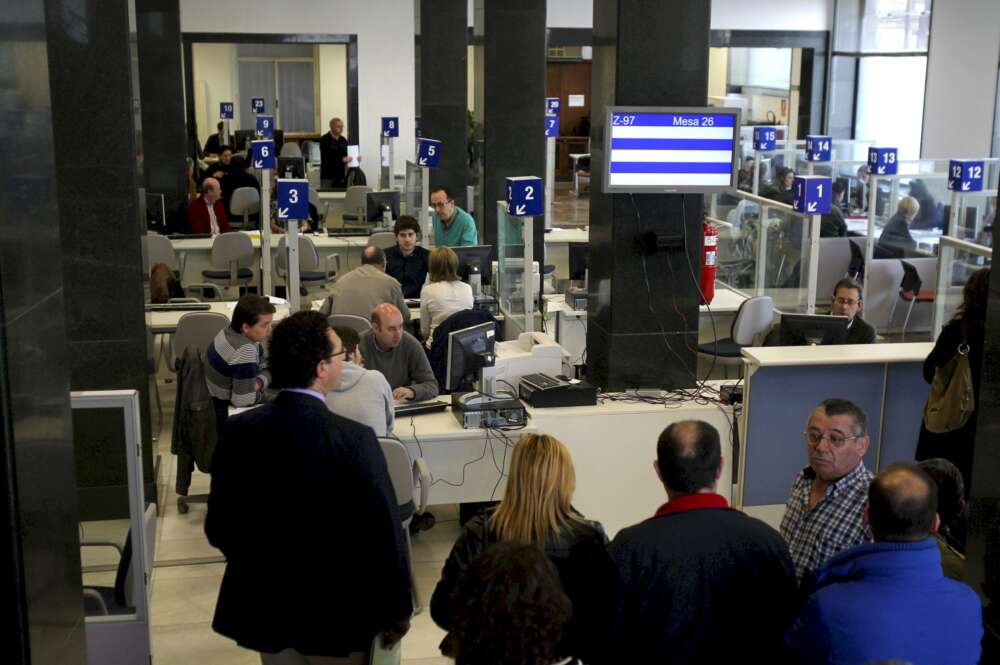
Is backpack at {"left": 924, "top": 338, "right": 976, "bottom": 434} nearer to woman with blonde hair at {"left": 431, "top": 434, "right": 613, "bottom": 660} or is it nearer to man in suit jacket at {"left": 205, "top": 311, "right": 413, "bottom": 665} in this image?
woman with blonde hair at {"left": 431, "top": 434, "right": 613, "bottom": 660}

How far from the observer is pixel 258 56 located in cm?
2361

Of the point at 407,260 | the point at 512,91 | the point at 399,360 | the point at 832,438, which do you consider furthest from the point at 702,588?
the point at 512,91

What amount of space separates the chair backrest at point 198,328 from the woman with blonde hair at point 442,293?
128 cm

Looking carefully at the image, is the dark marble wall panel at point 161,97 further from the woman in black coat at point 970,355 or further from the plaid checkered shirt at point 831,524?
the plaid checkered shirt at point 831,524

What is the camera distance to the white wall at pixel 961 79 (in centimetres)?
1545

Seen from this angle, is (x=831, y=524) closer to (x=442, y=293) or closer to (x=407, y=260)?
(x=442, y=293)

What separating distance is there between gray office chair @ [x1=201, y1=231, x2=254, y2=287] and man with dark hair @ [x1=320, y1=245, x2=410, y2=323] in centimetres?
329

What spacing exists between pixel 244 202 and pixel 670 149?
8.83 meters

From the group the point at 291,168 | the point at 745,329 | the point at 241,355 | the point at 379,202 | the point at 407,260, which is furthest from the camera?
the point at 291,168

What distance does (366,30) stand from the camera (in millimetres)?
17594

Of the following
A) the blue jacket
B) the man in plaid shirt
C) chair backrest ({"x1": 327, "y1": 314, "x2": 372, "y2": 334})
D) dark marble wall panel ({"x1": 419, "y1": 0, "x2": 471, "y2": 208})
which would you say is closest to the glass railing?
chair backrest ({"x1": 327, "y1": 314, "x2": 372, "y2": 334})

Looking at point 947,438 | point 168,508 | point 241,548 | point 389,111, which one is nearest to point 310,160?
point 389,111

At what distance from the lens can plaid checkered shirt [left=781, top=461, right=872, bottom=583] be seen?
3.60m

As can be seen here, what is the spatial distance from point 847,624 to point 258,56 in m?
22.4
